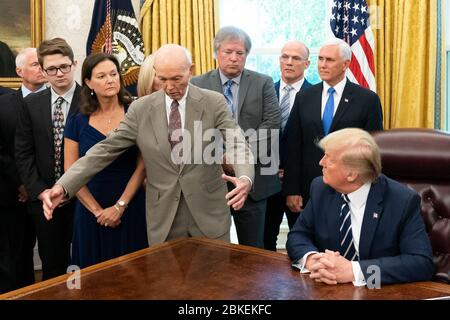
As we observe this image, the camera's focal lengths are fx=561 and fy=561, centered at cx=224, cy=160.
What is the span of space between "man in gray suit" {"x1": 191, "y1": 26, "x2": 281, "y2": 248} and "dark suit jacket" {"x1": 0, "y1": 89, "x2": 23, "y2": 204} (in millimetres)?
A: 1222

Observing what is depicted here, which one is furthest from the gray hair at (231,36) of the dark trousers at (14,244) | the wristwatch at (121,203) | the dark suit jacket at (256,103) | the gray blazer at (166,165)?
the dark trousers at (14,244)

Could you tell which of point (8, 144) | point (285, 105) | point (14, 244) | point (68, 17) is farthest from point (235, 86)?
point (68, 17)

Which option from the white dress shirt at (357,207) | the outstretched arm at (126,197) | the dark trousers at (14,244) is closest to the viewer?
the white dress shirt at (357,207)

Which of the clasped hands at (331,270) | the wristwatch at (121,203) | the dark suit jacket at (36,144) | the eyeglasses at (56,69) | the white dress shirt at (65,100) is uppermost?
the eyeglasses at (56,69)

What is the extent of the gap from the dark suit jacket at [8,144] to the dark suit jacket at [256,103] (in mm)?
1220

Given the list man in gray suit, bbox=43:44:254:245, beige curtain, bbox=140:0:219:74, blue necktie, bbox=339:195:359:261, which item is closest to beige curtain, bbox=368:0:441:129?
beige curtain, bbox=140:0:219:74

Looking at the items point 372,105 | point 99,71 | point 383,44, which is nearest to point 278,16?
point 383,44

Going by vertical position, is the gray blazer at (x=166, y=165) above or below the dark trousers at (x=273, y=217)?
above

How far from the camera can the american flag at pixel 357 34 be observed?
5047 millimetres

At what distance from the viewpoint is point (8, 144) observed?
3.76 meters

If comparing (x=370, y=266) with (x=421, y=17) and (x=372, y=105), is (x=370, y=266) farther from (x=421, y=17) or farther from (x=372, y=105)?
(x=421, y=17)

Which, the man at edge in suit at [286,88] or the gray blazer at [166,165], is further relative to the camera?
the man at edge in suit at [286,88]

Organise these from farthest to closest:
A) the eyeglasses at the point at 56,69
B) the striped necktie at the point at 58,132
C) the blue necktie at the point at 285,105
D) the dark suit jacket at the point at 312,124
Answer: the blue necktie at the point at 285,105 → the dark suit jacket at the point at 312,124 → the striped necktie at the point at 58,132 → the eyeglasses at the point at 56,69

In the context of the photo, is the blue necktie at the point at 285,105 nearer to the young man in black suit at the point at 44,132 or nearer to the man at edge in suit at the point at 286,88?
the man at edge in suit at the point at 286,88
